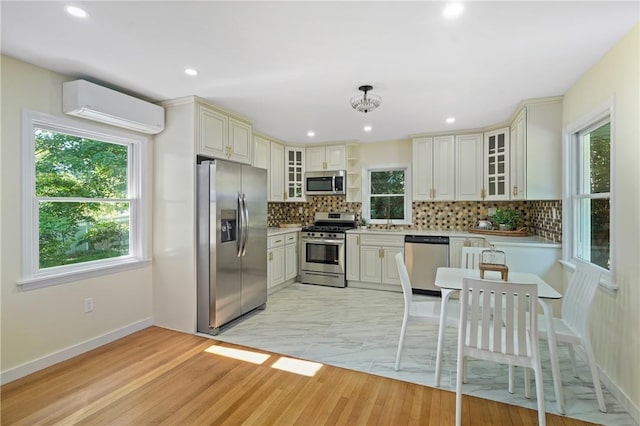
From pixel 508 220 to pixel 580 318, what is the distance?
2361mm

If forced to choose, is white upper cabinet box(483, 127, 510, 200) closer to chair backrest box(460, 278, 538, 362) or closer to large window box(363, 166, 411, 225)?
large window box(363, 166, 411, 225)

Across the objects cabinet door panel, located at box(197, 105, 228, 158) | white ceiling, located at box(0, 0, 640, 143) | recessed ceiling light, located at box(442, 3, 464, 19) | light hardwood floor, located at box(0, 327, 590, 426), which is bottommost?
light hardwood floor, located at box(0, 327, 590, 426)

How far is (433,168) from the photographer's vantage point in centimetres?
478

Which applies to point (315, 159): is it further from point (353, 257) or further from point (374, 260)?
point (374, 260)

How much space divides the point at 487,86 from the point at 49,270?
422 cm

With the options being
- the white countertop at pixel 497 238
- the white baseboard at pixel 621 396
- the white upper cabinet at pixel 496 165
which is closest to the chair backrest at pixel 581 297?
the white baseboard at pixel 621 396

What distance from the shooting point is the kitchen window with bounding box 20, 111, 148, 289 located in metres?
2.53

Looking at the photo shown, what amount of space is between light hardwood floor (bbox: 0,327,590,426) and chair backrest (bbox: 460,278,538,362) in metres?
0.46

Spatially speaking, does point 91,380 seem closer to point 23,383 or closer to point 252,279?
point 23,383

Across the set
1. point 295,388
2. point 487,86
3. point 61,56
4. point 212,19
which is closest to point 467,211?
point 487,86

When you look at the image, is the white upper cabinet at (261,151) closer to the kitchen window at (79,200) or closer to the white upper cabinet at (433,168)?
the kitchen window at (79,200)

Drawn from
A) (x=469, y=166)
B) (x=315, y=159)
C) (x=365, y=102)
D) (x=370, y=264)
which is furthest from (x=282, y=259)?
(x=469, y=166)

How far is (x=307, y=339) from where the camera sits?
3107mm

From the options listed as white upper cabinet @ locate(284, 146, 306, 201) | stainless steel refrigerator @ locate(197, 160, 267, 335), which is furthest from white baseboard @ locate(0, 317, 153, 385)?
white upper cabinet @ locate(284, 146, 306, 201)
